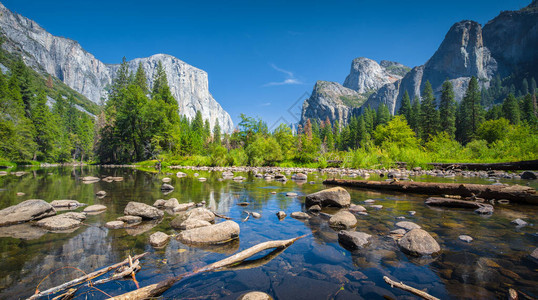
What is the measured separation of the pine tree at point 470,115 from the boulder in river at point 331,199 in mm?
71495

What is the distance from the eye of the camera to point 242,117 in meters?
42.2

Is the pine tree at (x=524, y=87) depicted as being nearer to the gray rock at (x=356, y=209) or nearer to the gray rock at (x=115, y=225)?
the gray rock at (x=356, y=209)

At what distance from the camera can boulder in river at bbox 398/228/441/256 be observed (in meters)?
3.44

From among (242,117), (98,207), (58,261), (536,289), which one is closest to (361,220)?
(536,289)

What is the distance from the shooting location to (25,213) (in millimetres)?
5125

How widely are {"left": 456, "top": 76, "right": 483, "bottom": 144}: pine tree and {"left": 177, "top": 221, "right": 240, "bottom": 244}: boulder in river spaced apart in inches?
2982

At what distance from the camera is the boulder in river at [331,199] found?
22.7ft

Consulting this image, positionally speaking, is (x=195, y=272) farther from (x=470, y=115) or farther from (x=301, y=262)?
(x=470, y=115)

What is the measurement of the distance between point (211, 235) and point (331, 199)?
4.26 metres

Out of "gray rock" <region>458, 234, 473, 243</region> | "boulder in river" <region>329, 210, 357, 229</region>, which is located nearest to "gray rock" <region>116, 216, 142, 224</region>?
"boulder in river" <region>329, 210, 357, 229</region>

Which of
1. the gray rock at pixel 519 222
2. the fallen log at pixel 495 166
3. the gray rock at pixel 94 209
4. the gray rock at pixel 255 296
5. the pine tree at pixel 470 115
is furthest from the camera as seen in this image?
the pine tree at pixel 470 115

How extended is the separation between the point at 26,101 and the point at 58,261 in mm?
67271

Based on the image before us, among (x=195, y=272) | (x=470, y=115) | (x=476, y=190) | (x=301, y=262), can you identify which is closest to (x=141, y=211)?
(x=195, y=272)

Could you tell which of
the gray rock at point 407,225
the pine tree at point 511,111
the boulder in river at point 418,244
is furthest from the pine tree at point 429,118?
the boulder in river at point 418,244
